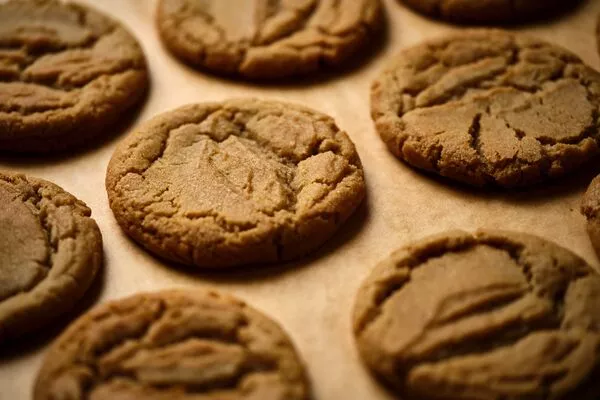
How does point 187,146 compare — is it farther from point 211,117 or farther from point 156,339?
point 156,339

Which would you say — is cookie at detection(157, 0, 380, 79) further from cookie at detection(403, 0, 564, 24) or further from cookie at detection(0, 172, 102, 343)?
cookie at detection(0, 172, 102, 343)

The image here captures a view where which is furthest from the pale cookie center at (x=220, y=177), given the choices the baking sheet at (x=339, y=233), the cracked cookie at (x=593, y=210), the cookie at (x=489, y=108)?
the cracked cookie at (x=593, y=210)

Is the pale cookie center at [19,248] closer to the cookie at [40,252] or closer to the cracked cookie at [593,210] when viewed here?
the cookie at [40,252]

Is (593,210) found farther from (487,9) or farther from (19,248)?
(19,248)

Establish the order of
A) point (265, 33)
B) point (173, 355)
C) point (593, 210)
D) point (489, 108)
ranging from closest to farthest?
point (173, 355) → point (593, 210) → point (489, 108) → point (265, 33)

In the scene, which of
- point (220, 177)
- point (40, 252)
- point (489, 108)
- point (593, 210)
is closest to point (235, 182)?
point (220, 177)
